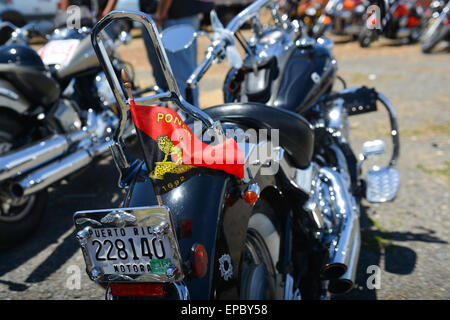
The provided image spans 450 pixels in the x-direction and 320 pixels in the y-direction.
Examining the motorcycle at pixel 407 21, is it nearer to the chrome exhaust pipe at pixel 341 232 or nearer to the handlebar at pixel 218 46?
the handlebar at pixel 218 46

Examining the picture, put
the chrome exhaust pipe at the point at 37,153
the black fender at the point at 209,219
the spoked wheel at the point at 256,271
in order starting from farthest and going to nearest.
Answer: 1. the chrome exhaust pipe at the point at 37,153
2. the spoked wheel at the point at 256,271
3. the black fender at the point at 209,219

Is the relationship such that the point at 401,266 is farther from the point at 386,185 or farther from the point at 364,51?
the point at 364,51

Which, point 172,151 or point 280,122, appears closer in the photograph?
point 172,151

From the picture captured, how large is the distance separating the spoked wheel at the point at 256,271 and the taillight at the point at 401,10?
31.6ft

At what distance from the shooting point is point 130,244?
4.50 ft

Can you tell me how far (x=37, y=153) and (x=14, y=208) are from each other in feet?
1.39

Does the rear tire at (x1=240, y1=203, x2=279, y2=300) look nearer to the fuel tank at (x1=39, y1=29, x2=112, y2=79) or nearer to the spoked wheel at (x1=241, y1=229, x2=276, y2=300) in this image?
the spoked wheel at (x1=241, y1=229, x2=276, y2=300)

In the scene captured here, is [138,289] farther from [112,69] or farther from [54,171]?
[54,171]

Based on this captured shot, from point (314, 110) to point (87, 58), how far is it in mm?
2050

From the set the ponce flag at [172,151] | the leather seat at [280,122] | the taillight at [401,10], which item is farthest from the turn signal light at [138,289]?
the taillight at [401,10]

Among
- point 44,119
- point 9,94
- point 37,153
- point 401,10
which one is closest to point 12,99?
point 9,94

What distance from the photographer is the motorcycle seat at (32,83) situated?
10.4 ft

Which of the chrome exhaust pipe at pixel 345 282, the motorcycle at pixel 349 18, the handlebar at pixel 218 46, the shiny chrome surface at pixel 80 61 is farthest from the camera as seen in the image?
the motorcycle at pixel 349 18

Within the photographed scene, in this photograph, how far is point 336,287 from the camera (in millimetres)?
1944
